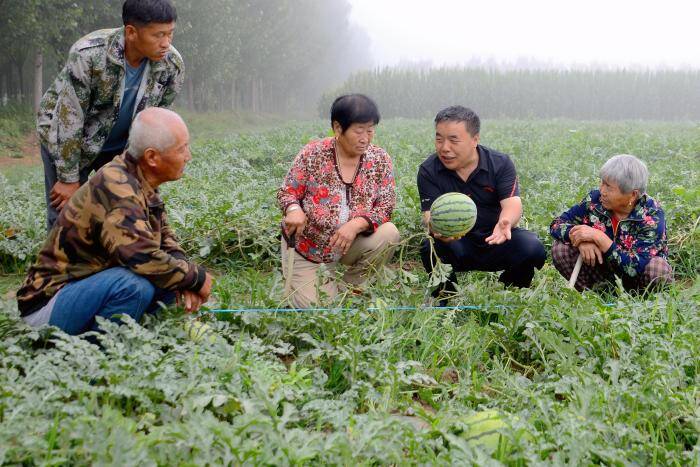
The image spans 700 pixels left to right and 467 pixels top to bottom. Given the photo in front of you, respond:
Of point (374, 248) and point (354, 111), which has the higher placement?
point (354, 111)

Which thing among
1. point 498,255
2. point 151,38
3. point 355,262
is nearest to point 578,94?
point 498,255

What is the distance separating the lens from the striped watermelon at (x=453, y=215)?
12.7 ft

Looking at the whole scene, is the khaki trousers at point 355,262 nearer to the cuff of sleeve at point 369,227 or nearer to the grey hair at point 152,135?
the cuff of sleeve at point 369,227

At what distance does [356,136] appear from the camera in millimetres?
4121

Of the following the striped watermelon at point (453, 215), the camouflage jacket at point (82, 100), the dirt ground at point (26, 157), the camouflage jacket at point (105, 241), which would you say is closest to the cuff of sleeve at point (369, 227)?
the striped watermelon at point (453, 215)

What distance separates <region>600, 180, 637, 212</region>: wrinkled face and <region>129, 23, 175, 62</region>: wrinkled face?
280cm

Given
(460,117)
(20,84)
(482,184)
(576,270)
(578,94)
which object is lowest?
(576,270)

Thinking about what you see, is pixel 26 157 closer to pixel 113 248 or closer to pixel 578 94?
pixel 113 248

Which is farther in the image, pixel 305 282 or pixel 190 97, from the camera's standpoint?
pixel 190 97

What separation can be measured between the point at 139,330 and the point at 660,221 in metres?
3.25

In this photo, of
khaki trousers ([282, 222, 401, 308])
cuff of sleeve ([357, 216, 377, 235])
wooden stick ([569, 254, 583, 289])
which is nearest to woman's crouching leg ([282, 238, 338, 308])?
khaki trousers ([282, 222, 401, 308])

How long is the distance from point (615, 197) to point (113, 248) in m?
2.97

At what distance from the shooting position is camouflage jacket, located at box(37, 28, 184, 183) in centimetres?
388

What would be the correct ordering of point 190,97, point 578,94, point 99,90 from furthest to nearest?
point 578,94 → point 190,97 → point 99,90
